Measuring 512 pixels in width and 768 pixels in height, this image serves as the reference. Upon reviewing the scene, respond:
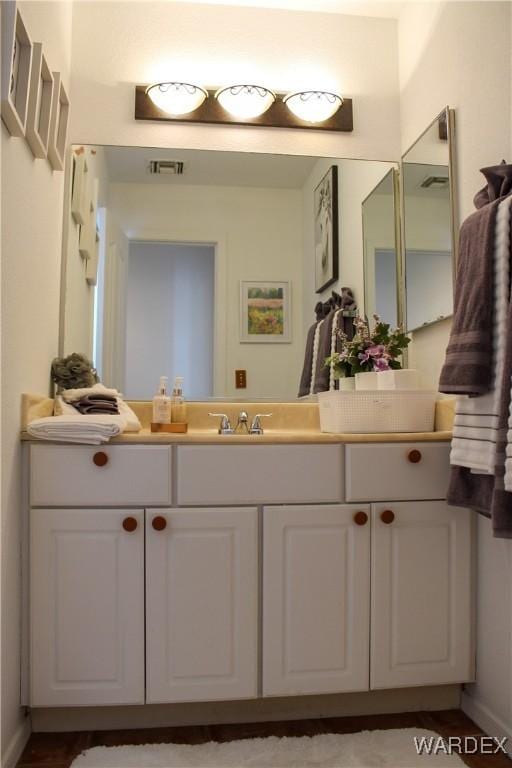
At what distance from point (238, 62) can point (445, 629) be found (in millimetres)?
2060

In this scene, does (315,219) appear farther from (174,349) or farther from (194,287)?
(174,349)

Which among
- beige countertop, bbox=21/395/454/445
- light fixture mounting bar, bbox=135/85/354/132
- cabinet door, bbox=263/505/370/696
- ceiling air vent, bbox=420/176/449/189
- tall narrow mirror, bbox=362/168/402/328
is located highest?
light fixture mounting bar, bbox=135/85/354/132

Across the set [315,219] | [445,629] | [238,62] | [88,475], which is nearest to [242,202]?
[315,219]

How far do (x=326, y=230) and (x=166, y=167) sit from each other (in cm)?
63

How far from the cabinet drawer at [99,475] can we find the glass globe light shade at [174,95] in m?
1.29

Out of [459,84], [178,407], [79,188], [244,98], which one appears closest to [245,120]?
[244,98]

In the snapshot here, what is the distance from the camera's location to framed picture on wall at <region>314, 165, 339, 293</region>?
2322 mm

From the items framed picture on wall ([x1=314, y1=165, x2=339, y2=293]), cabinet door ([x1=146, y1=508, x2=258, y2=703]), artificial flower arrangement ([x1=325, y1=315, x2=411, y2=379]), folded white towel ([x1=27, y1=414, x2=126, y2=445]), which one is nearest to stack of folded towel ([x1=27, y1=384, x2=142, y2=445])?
folded white towel ([x1=27, y1=414, x2=126, y2=445])

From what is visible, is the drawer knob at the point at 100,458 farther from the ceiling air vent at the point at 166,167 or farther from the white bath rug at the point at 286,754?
the ceiling air vent at the point at 166,167

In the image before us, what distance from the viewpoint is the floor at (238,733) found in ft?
5.29

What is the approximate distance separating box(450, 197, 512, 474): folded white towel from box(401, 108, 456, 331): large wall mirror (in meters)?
0.46

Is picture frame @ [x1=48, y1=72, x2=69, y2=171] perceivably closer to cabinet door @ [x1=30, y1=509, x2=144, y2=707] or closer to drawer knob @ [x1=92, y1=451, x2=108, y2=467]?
drawer knob @ [x1=92, y1=451, x2=108, y2=467]

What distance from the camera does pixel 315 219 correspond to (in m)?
2.34

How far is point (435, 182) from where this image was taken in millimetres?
2139
